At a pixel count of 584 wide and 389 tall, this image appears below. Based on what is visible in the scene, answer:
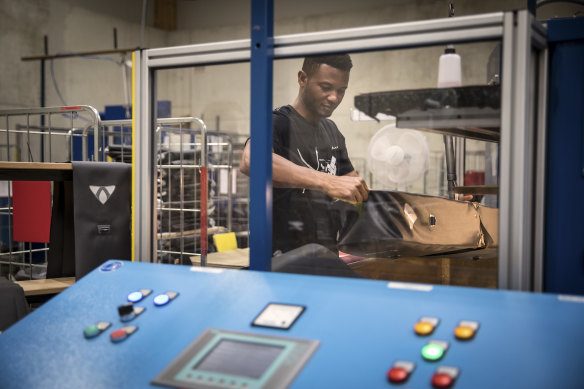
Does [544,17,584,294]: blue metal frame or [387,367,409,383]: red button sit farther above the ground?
[544,17,584,294]: blue metal frame

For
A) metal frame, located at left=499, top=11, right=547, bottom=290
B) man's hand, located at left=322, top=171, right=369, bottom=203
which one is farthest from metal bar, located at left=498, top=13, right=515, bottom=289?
man's hand, located at left=322, top=171, right=369, bottom=203

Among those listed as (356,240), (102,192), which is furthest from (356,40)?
(102,192)

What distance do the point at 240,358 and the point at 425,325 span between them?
0.35 meters

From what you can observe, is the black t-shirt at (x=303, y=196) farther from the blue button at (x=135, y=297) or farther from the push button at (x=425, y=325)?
the push button at (x=425, y=325)

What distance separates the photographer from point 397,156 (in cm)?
210

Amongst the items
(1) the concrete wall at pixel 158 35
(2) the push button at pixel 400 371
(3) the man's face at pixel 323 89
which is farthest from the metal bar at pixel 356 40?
(1) the concrete wall at pixel 158 35

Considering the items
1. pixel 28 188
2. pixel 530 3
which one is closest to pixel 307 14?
pixel 28 188

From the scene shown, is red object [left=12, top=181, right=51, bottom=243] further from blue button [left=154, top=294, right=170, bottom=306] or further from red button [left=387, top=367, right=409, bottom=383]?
red button [left=387, top=367, right=409, bottom=383]

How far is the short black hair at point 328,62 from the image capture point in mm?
1716

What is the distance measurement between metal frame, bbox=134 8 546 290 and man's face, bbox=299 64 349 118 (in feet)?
1.07

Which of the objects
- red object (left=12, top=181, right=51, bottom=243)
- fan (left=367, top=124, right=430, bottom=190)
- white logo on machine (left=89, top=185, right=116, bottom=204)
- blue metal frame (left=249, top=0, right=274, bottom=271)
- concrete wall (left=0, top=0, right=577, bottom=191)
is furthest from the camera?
concrete wall (left=0, top=0, right=577, bottom=191)

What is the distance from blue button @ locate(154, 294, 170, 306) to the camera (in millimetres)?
1247

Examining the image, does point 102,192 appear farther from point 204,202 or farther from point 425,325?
point 425,325

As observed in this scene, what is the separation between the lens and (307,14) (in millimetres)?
9586
